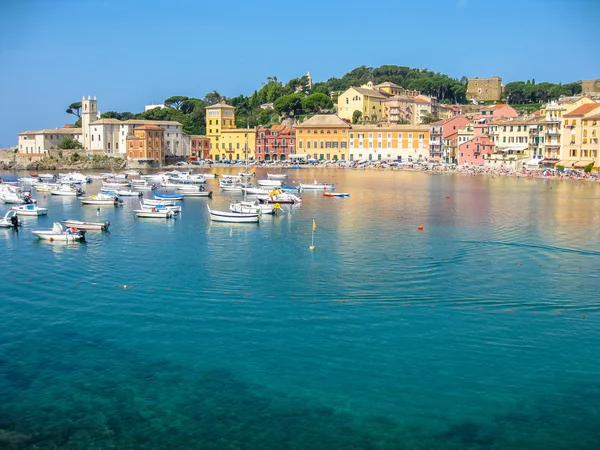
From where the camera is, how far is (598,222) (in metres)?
28.4

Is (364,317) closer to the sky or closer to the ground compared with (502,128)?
closer to the ground

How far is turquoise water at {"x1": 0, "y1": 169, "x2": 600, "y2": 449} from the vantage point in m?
9.86

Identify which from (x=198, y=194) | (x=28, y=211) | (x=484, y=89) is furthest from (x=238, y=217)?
(x=484, y=89)

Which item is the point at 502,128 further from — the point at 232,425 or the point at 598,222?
the point at 232,425

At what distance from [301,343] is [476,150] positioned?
56.0 metres

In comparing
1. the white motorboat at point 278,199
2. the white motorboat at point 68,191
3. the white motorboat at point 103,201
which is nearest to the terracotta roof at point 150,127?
the white motorboat at point 68,191

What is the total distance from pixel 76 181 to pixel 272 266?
35.6 metres

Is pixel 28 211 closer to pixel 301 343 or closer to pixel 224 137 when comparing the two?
pixel 301 343

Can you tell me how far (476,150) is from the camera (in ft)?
215

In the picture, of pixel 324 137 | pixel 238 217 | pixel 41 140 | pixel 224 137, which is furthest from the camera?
pixel 224 137

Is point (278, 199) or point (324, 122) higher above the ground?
point (324, 122)

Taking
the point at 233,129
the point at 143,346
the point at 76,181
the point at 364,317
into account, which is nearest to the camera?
the point at 143,346

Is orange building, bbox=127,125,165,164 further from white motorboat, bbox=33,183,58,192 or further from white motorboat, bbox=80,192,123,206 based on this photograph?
white motorboat, bbox=80,192,123,206

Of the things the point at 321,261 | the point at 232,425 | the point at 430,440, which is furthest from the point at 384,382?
the point at 321,261
